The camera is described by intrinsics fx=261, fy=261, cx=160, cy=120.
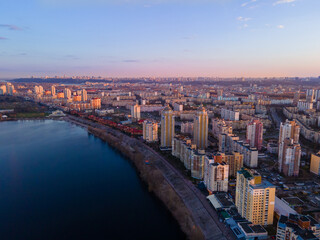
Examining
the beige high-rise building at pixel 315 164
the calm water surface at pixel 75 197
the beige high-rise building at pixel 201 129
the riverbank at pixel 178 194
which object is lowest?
the calm water surface at pixel 75 197

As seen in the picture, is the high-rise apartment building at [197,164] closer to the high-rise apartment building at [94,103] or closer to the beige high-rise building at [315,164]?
the beige high-rise building at [315,164]

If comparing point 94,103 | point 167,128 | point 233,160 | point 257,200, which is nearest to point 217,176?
point 233,160

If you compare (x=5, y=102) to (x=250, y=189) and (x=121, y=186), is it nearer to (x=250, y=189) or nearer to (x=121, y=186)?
(x=121, y=186)

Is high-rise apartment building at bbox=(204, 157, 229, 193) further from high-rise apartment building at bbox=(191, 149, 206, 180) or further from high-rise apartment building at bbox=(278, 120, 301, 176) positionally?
high-rise apartment building at bbox=(278, 120, 301, 176)

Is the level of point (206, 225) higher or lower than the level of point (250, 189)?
lower

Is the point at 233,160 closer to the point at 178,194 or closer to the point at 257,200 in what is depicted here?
the point at 178,194

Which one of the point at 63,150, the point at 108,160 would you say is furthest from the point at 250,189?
the point at 63,150

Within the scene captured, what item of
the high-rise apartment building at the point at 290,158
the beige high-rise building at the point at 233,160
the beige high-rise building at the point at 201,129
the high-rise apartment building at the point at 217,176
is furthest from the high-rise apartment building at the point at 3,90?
the high-rise apartment building at the point at 290,158
